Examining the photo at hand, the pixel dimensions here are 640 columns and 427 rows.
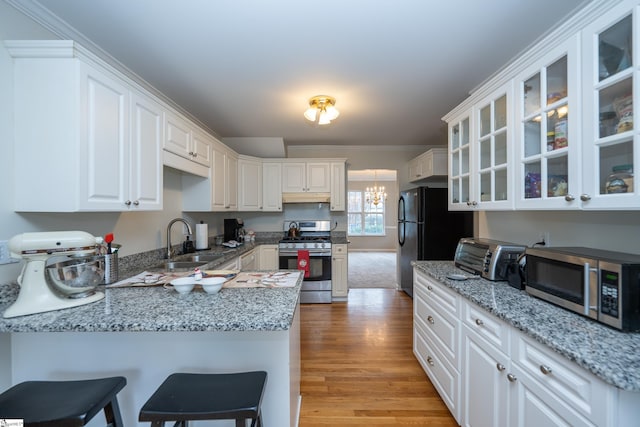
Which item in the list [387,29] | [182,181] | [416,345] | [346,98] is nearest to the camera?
[387,29]

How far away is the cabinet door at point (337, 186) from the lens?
427 cm

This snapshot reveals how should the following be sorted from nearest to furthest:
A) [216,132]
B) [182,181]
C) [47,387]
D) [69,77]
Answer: [47,387] → [69,77] → [182,181] → [216,132]

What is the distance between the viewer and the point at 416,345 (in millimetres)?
2400

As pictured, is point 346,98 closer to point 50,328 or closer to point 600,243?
point 600,243

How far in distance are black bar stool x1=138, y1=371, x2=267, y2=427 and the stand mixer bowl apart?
0.65m

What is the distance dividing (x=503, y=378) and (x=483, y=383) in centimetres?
18

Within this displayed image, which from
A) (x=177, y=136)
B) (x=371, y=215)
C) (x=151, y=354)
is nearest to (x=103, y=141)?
(x=177, y=136)

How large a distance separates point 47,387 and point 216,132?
346cm

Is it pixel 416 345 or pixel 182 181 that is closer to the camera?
pixel 416 345

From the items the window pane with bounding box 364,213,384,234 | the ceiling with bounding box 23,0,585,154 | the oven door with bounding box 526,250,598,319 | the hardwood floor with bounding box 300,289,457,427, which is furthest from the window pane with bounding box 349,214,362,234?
the oven door with bounding box 526,250,598,319

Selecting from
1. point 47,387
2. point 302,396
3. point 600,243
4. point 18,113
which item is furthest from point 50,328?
point 600,243

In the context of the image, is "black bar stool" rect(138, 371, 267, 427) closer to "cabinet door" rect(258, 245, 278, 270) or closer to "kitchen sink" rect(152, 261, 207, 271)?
"kitchen sink" rect(152, 261, 207, 271)

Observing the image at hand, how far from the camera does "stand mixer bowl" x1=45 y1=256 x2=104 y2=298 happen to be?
1227 mm

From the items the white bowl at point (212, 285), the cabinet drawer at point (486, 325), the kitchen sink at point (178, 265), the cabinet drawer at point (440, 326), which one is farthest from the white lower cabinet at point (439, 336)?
the kitchen sink at point (178, 265)
